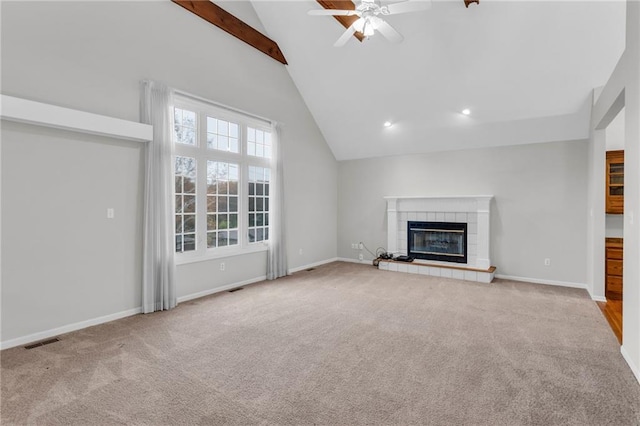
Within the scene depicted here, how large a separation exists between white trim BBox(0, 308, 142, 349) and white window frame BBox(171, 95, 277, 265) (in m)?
0.86

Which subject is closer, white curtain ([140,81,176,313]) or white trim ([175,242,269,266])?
white curtain ([140,81,176,313])

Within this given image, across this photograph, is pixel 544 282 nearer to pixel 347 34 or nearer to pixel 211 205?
pixel 347 34

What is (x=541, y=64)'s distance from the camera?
428 centimetres

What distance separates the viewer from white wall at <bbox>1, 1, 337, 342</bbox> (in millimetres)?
2990

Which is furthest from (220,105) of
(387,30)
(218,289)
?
(218,289)

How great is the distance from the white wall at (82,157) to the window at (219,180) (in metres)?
0.35

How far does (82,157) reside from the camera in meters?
3.41

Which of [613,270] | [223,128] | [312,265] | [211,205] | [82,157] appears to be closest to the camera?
[82,157]

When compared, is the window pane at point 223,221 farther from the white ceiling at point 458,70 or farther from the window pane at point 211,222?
the white ceiling at point 458,70

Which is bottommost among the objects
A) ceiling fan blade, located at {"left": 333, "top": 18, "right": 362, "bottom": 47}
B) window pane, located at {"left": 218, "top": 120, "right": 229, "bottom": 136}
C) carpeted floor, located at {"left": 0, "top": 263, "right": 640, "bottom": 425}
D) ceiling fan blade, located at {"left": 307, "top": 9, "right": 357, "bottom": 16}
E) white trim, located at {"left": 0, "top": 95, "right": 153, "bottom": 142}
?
carpeted floor, located at {"left": 0, "top": 263, "right": 640, "bottom": 425}

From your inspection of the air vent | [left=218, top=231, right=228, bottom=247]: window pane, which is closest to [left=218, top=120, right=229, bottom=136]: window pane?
[left=218, top=231, right=228, bottom=247]: window pane

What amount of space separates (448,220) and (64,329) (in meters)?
6.10

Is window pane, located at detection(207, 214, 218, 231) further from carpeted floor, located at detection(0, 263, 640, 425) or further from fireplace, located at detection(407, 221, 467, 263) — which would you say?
fireplace, located at detection(407, 221, 467, 263)

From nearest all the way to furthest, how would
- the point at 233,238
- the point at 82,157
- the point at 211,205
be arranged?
1. the point at 82,157
2. the point at 211,205
3. the point at 233,238
